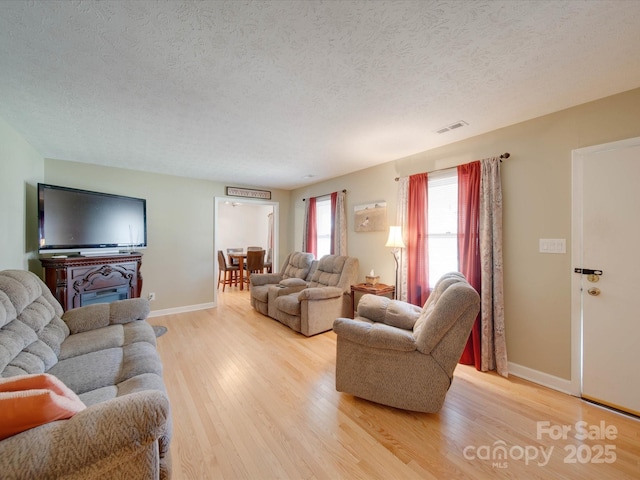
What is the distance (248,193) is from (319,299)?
283 centimetres

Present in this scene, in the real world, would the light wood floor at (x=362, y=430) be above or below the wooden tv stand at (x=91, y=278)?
below

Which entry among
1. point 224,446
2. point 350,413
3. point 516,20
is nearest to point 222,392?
point 224,446

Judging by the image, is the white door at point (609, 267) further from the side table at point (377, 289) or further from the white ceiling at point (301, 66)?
the side table at point (377, 289)

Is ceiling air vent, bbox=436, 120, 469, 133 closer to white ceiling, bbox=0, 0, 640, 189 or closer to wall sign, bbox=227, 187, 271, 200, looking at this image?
white ceiling, bbox=0, 0, 640, 189

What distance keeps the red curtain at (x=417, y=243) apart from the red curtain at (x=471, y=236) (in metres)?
0.42

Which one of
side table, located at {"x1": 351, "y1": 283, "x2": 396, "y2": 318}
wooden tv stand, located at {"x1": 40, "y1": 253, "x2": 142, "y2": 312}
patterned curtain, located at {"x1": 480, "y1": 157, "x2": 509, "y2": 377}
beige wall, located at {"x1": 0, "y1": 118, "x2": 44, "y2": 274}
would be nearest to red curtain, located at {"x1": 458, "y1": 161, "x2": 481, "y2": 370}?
patterned curtain, located at {"x1": 480, "y1": 157, "x2": 509, "y2": 377}

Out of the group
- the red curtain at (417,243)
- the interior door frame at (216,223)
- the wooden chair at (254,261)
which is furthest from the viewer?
the wooden chair at (254,261)

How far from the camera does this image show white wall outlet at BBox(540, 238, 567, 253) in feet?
6.97

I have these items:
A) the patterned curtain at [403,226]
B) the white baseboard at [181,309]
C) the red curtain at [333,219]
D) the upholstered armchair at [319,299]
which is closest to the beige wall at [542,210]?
the patterned curtain at [403,226]

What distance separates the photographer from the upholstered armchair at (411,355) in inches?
64.8

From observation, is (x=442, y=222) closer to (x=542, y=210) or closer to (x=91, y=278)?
(x=542, y=210)

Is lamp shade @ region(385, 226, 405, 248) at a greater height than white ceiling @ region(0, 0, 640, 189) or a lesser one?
lesser

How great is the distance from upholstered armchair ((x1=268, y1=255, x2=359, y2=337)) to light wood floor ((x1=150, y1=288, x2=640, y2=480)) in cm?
77

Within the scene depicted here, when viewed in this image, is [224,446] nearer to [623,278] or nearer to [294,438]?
[294,438]
